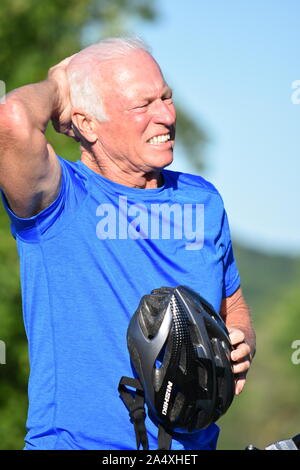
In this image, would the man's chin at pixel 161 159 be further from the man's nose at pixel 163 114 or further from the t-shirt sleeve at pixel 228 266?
the t-shirt sleeve at pixel 228 266

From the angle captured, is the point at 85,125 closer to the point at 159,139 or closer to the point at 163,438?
the point at 159,139

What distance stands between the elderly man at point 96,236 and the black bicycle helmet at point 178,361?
0.14 meters

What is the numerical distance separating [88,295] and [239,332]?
637mm

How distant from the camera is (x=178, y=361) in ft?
11.2

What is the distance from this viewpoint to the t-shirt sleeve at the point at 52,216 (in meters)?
3.63

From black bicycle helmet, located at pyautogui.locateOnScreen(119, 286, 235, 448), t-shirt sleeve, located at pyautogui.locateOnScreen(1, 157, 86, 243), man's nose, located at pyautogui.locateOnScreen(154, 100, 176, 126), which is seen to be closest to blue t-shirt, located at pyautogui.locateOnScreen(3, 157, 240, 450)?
t-shirt sleeve, located at pyautogui.locateOnScreen(1, 157, 86, 243)

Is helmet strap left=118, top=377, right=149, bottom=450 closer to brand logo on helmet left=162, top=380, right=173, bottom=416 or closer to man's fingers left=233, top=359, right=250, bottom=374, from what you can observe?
brand logo on helmet left=162, top=380, right=173, bottom=416

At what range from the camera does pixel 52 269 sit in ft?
12.1

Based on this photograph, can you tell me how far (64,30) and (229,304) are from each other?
11.0m

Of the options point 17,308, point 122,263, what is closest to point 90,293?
point 122,263

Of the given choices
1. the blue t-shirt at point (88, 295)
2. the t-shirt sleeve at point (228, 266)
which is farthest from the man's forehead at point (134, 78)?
the t-shirt sleeve at point (228, 266)

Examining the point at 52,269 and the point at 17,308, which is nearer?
the point at 52,269

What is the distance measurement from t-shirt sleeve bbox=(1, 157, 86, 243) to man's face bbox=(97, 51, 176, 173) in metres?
0.30
